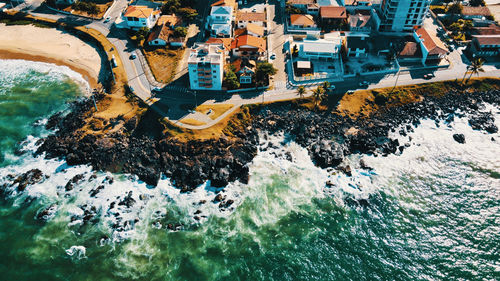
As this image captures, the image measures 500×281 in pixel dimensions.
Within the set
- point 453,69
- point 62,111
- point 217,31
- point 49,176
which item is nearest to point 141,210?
point 49,176

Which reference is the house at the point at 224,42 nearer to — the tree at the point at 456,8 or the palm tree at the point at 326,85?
the palm tree at the point at 326,85

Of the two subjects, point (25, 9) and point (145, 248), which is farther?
point (25, 9)

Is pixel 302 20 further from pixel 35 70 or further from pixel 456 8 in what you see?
pixel 35 70

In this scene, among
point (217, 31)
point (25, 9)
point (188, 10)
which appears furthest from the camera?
point (25, 9)

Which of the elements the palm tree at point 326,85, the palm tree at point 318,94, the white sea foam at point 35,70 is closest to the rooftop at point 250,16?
the palm tree at point 326,85

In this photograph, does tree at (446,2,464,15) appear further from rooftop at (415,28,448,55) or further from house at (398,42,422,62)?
house at (398,42,422,62)

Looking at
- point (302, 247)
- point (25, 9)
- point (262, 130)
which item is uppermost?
point (25, 9)

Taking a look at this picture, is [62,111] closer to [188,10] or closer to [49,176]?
[49,176]

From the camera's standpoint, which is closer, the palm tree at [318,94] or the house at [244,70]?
the palm tree at [318,94]
